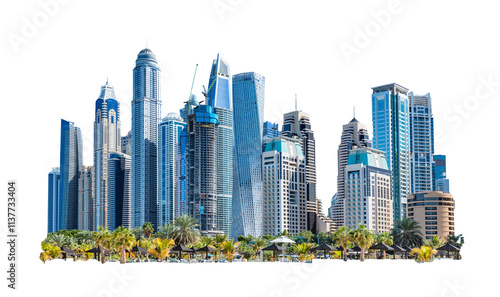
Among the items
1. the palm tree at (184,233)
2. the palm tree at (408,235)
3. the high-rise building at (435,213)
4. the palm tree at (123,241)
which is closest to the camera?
the palm tree at (123,241)

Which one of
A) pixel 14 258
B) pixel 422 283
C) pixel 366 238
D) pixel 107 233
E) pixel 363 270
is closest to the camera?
pixel 14 258

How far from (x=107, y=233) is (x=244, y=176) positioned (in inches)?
5043

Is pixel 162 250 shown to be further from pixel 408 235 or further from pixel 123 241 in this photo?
pixel 408 235

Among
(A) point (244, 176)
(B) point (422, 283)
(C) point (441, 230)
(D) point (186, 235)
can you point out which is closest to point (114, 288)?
(B) point (422, 283)

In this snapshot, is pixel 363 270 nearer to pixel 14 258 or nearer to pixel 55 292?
pixel 55 292

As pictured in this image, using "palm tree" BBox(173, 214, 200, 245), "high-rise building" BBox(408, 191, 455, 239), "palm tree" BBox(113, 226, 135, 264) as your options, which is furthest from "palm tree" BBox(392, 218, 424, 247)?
"palm tree" BBox(113, 226, 135, 264)

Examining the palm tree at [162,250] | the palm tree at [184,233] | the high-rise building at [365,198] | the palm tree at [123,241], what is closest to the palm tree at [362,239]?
the palm tree at [162,250]

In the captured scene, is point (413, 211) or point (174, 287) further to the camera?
point (413, 211)

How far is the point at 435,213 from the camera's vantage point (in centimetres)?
16575

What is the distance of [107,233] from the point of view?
236 feet

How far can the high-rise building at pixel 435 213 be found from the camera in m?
164

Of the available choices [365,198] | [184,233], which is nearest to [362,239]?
[184,233]

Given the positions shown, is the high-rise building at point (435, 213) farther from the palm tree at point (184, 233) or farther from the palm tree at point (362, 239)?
the palm tree at point (362, 239)

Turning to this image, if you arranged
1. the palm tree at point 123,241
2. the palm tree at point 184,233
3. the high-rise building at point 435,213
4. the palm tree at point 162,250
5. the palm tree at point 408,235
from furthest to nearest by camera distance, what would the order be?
the high-rise building at point 435,213 → the palm tree at point 408,235 → the palm tree at point 184,233 → the palm tree at point 162,250 → the palm tree at point 123,241
